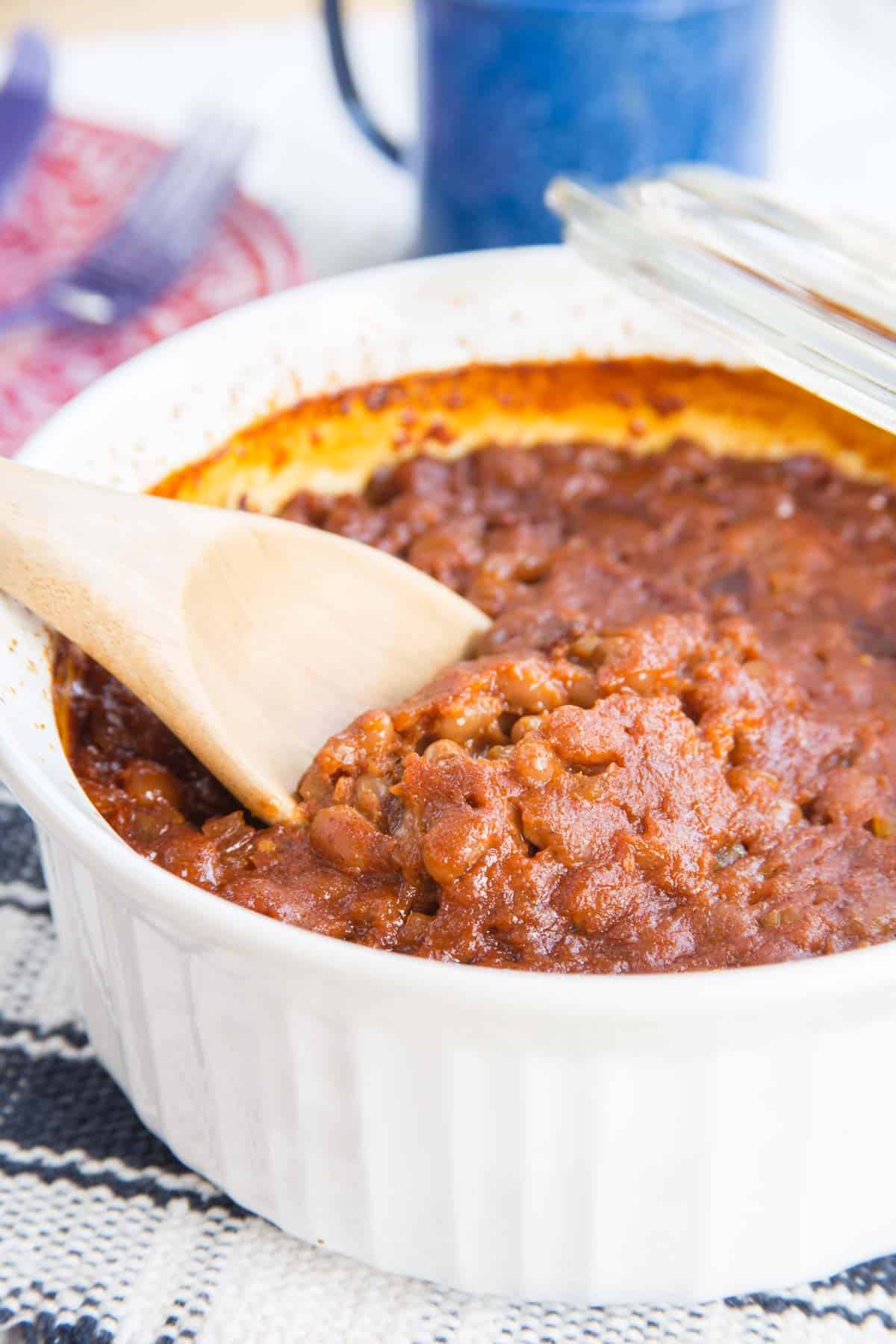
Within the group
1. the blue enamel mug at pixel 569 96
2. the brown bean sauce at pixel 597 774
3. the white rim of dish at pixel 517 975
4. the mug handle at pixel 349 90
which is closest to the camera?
the white rim of dish at pixel 517 975

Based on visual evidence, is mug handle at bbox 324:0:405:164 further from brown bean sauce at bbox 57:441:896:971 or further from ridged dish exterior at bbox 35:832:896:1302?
ridged dish exterior at bbox 35:832:896:1302

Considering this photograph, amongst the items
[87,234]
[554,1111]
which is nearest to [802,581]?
[554,1111]

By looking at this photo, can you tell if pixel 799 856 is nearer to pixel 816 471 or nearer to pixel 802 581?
pixel 802 581

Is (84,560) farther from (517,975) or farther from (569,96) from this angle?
(569,96)

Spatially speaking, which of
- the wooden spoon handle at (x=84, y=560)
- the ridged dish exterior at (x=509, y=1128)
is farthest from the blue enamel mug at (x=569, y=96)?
the ridged dish exterior at (x=509, y=1128)

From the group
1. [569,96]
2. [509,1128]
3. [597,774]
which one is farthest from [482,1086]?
[569,96]

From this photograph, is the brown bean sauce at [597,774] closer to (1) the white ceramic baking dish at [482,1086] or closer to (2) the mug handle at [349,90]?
(1) the white ceramic baking dish at [482,1086]
